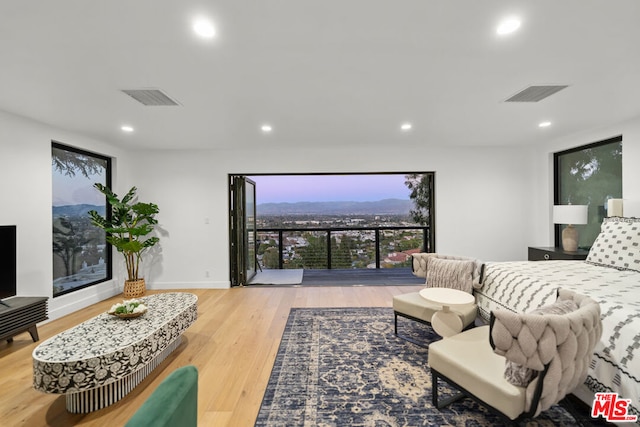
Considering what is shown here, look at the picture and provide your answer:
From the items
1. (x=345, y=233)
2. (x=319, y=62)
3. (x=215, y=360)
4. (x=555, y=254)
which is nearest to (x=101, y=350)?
(x=215, y=360)

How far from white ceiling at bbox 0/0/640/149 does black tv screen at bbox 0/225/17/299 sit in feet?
4.16

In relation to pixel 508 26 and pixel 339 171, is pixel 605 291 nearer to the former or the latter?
pixel 508 26

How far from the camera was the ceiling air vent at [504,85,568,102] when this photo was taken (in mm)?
2462

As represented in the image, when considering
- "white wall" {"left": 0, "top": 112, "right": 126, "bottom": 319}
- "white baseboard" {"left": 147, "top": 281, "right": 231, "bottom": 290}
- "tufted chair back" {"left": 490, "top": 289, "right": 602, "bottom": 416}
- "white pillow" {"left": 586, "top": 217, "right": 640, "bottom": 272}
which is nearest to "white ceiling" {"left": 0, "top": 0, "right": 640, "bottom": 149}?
"white wall" {"left": 0, "top": 112, "right": 126, "bottom": 319}

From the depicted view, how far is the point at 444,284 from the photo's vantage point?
112 inches

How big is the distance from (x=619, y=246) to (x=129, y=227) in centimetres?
602

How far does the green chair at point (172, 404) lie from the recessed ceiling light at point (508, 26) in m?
2.32

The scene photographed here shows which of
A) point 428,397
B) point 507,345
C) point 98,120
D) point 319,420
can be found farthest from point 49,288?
point 507,345

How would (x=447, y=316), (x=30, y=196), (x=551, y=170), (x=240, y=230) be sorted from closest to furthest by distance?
(x=447, y=316) < (x=30, y=196) < (x=551, y=170) < (x=240, y=230)

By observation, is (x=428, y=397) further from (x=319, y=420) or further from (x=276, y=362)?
(x=276, y=362)

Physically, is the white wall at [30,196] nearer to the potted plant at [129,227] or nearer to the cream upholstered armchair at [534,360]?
the potted plant at [129,227]

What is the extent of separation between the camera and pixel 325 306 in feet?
12.3

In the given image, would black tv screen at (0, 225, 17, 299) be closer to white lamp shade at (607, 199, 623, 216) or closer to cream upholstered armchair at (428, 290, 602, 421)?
cream upholstered armchair at (428, 290, 602, 421)

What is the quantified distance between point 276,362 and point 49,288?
3088 millimetres
